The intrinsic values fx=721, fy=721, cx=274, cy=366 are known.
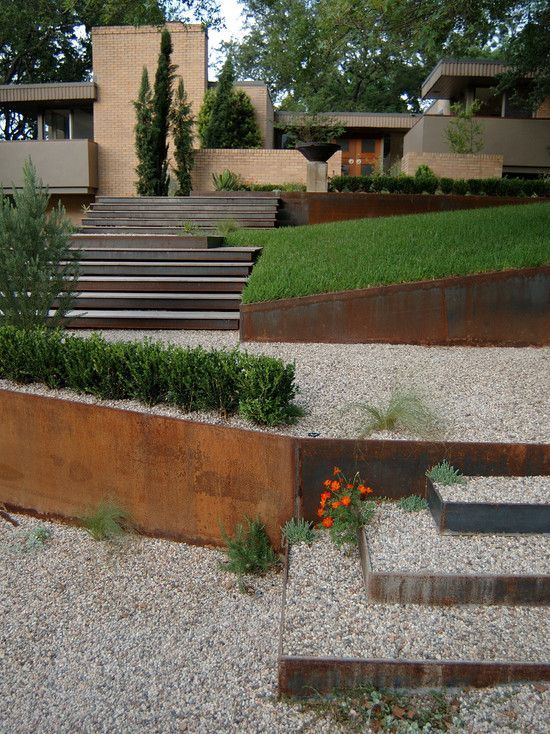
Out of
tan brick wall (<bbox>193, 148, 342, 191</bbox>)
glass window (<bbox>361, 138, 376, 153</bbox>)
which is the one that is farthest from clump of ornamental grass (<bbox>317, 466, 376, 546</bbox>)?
glass window (<bbox>361, 138, 376, 153</bbox>)

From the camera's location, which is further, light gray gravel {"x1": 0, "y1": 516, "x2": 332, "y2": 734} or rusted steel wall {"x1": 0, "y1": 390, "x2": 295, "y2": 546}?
rusted steel wall {"x1": 0, "y1": 390, "x2": 295, "y2": 546}

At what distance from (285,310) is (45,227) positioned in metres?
2.65

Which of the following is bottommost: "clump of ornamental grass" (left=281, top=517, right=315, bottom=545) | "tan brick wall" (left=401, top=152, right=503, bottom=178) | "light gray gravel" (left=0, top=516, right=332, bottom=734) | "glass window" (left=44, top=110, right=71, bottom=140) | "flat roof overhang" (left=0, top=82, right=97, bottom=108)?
"light gray gravel" (left=0, top=516, right=332, bottom=734)

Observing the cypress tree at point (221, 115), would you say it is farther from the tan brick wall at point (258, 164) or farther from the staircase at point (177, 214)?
the staircase at point (177, 214)

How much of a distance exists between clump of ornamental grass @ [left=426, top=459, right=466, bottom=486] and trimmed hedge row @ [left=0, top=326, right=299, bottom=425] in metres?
1.09

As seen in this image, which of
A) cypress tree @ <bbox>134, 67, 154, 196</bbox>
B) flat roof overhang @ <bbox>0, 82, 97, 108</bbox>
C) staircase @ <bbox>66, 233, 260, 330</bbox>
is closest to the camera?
staircase @ <bbox>66, 233, 260, 330</bbox>

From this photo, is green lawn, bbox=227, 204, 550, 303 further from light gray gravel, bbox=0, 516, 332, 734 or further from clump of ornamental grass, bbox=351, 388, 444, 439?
light gray gravel, bbox=0, 516, 332, 734

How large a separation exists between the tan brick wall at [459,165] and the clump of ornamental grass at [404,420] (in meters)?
13.5

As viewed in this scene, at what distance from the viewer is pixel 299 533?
4.38 m

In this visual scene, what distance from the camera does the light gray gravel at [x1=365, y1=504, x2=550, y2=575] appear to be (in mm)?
3752

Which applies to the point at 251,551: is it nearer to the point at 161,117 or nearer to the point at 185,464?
the point at 185,464

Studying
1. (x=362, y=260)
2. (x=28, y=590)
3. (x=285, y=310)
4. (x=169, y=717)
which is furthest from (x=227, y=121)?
(x=169, y=717)

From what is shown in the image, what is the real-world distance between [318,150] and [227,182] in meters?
3.07

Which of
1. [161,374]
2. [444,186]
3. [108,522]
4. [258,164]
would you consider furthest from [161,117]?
[108,522]
